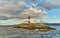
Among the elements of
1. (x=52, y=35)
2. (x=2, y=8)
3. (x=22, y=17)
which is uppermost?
(x=2, y=8)

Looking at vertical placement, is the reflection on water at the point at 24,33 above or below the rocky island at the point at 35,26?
below

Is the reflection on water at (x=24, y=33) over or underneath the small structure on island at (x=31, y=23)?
underneath

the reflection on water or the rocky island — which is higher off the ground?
the rocky island

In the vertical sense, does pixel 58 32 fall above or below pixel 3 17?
below

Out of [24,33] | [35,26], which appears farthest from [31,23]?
[24,33]

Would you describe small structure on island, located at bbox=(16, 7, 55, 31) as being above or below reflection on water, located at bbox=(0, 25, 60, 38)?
above

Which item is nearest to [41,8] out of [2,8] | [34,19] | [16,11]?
[34,19]

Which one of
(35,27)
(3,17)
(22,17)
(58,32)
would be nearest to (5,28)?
(3,17)

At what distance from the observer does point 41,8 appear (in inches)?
80.8

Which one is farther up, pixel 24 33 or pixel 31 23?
pixel 31 23

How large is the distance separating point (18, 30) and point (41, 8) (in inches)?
18.5

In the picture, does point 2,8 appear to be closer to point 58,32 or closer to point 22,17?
point 22,17

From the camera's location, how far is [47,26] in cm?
203

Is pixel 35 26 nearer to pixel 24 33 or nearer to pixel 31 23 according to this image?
pixel 31 23
